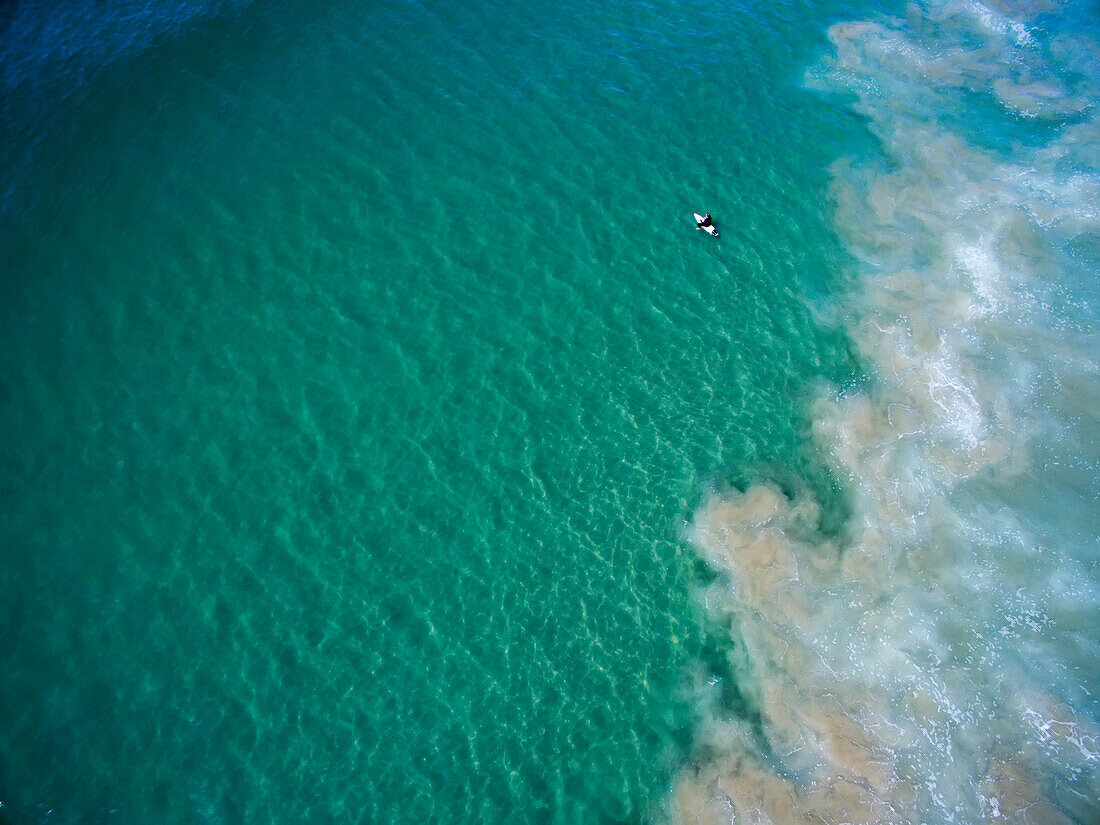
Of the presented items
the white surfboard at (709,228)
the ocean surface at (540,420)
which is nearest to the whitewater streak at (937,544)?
the ocean surface at (540,420)

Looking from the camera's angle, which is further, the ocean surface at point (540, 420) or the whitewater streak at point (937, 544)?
the ocean surface at point (540, 420)

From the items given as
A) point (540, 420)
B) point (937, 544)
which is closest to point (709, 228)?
point (540, 420)

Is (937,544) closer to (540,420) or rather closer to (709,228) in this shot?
(540,420)

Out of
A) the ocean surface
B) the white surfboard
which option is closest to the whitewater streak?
the ocean surface

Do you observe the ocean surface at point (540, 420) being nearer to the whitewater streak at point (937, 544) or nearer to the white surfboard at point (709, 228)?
the whitewater streak at point (937, 544)

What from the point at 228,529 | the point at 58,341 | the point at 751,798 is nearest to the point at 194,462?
the point at 228,529
